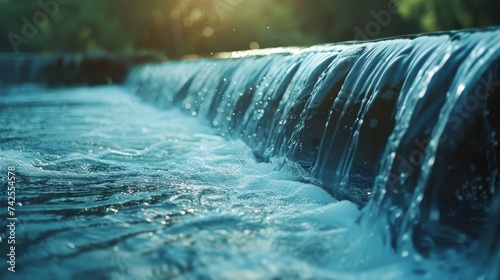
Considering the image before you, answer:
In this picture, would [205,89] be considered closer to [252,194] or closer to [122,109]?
[122,109]

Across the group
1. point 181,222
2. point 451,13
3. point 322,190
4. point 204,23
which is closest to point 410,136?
point 322,190

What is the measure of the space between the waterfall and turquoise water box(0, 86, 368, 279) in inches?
8.5

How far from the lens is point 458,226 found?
8.00ft

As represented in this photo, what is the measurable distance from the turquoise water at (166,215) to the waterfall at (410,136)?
0.71 ft

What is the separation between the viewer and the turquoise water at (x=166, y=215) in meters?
2.17

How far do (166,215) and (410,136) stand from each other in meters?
1.22

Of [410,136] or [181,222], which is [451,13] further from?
[181,222]

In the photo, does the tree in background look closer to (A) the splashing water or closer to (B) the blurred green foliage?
(B) the blurred green foliage

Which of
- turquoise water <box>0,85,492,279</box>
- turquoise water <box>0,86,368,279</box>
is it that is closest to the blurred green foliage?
turquoise water <box>0,86,368,279</box>

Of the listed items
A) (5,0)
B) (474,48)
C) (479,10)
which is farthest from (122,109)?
(5,0)

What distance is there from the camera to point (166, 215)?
280 centimetres

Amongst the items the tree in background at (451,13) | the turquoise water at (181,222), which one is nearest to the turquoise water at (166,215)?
the turquoise water at (181,222)

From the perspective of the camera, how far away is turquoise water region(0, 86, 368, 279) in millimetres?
2166

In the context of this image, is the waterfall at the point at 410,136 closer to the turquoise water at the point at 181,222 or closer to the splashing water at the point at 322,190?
the splashing water at the point at 322,190
